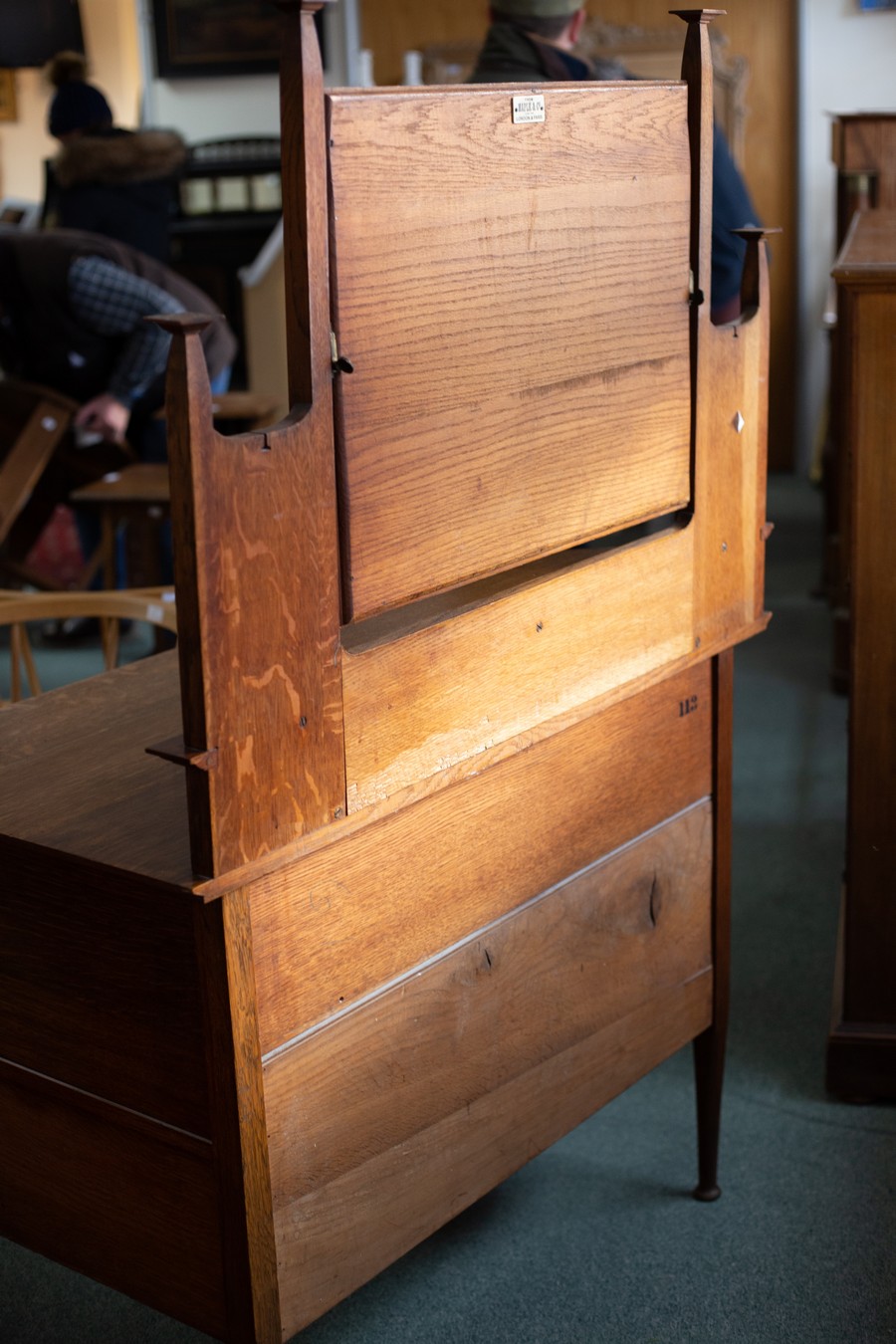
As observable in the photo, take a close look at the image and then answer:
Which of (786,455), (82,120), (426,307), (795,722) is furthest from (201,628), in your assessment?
(786,455)

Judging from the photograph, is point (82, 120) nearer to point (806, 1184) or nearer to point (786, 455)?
point (786, 455)

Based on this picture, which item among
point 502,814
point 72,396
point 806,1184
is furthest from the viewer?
point 72,396

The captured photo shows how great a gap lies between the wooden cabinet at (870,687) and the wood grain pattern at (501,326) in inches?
22.3

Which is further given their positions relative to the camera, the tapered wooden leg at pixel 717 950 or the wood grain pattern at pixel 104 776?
the tapered wooden leg at pixel 717 950

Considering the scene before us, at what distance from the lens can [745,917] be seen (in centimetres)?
281

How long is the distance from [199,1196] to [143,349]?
120 inches

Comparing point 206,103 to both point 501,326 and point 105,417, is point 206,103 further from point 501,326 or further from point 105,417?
point 501,326

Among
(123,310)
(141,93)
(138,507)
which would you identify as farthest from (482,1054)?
(141,93)

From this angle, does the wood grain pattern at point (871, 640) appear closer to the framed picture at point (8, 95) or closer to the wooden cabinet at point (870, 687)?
the wooden cabinet at point (870, 687)

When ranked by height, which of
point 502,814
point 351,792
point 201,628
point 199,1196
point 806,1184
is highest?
point 201,628

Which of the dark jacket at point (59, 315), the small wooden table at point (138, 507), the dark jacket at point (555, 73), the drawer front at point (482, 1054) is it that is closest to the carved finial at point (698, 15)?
the drawer front at point (482, 1054)

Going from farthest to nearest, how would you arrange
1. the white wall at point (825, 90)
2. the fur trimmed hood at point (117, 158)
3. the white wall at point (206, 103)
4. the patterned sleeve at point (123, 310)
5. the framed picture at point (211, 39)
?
the white wall at point (206, 103) → the framed picture at point (211, 39) → the white wall at point (825, 90) → the fur trimmed hood at point (117, 158) → the patterned sleeve at point (123, 310)

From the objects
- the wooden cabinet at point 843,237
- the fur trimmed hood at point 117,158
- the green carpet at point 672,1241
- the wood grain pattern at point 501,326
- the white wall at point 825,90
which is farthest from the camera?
the white wall at point 825,90

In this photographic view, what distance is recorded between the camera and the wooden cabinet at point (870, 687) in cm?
203
